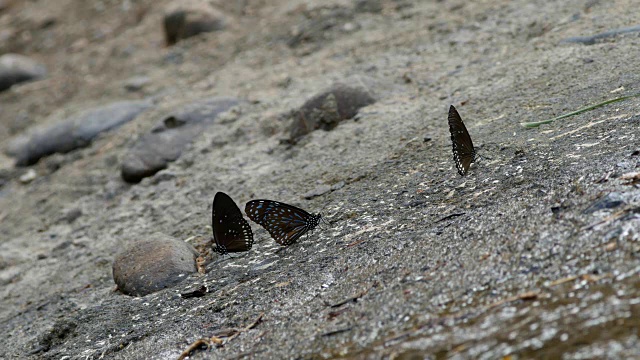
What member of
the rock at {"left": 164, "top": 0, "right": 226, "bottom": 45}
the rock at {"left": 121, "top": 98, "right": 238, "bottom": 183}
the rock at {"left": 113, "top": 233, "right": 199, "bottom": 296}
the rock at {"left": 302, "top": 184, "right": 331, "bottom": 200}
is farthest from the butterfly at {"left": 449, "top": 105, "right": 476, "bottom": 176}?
the rock at {"left": 164, "top": 0, "right": 226, "bottom": 45}

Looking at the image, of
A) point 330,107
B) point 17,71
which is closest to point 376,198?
point 330,107

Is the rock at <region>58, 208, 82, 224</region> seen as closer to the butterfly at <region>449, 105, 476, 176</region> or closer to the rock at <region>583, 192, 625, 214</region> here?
the butterfly at <region>449, 105, 476, 176</region>

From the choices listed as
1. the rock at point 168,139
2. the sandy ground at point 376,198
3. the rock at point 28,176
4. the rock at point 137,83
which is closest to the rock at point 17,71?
the sandy ground at point 376,198

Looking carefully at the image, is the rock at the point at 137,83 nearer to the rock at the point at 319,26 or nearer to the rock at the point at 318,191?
the rock at the point at 319,26

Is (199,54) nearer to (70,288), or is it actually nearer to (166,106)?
(166,106)

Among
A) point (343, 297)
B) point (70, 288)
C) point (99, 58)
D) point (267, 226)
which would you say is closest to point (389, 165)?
point (267, 226)
